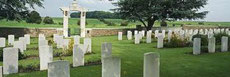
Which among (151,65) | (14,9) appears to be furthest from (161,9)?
(151,65)

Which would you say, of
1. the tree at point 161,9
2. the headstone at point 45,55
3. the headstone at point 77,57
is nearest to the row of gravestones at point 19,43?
the headstone at point 77,57

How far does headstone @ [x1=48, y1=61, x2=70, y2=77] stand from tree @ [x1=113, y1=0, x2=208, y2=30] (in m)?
28.5

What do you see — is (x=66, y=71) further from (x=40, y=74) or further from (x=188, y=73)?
(x=188, y=73)

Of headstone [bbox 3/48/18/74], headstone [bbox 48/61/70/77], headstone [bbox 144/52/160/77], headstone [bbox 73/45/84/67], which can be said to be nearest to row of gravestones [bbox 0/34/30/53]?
headstone [bbox 73/45/84/67]

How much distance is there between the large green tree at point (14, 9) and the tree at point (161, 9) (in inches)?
453

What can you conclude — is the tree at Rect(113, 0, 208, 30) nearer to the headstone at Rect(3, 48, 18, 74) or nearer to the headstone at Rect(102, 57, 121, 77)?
the headstone at Rect(3, 48, 18, 74)

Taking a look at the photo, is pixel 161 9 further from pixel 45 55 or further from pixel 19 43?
pixel 45 55

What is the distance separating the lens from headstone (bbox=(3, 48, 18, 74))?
383 inches

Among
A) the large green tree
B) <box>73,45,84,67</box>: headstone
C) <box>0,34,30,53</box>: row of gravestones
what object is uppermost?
the large green tree

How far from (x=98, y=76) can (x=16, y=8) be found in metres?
20.9

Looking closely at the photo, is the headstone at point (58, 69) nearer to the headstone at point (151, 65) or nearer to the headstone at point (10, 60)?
the headstone at point (151, 65)

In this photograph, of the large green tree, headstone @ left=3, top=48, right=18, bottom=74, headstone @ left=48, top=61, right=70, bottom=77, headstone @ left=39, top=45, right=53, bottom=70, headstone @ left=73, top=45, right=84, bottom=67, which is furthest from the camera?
the large green tree

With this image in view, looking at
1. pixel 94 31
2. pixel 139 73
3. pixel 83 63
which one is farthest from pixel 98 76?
pixel 94 31

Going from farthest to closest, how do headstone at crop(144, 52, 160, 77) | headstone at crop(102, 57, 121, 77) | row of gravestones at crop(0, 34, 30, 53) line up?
1. row of gravestones at crop(0, 34, 30, 53)
2. headstone at crop(144, 52, 160, 77)
3. headstone at crop(102, 57, 121, 77)
